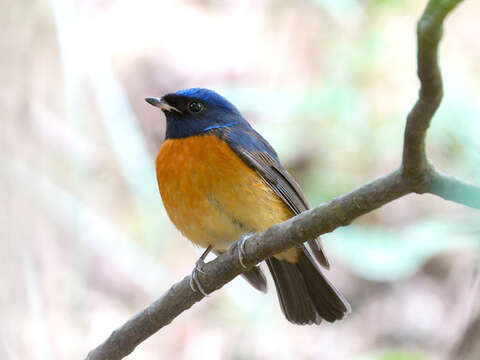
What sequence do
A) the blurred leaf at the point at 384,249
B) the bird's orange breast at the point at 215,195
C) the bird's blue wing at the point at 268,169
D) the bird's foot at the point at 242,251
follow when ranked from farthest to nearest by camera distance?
1. the blurred leaf at the point at 384,249
2. the bird's blue wing at the point at 268,169
3. the bird's orange breast at the point at 215,195
4. the bird's foot at the point at 242,251

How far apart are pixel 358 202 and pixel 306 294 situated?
5.75 ft

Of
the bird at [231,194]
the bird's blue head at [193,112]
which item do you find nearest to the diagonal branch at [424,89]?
the bird at [231,194]

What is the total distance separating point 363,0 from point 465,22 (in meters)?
1.75

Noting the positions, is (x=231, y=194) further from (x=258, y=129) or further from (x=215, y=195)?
(x=258, y=129)

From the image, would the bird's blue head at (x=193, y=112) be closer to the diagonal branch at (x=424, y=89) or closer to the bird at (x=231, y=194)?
the bird at (x=231, y=194)

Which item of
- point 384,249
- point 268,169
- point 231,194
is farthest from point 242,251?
point 384,249

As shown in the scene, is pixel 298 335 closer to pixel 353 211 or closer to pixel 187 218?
pixel 187 218

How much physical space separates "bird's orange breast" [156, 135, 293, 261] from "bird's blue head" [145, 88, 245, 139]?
247 mm

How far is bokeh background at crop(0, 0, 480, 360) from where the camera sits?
4.82 m

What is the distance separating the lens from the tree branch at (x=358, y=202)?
183 centimetres

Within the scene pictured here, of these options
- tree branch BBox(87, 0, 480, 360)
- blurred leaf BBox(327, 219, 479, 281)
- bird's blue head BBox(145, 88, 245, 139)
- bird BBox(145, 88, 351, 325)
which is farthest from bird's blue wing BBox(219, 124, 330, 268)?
blurred leaf BBox(327, 219, 479, 281)

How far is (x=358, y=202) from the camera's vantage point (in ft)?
7.68

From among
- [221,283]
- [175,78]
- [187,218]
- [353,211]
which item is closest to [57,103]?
[175,78]

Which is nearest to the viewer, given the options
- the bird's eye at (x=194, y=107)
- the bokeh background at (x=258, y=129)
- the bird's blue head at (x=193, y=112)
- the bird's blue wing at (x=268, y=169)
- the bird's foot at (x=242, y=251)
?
the bird's foot at (x=242, y=251)
